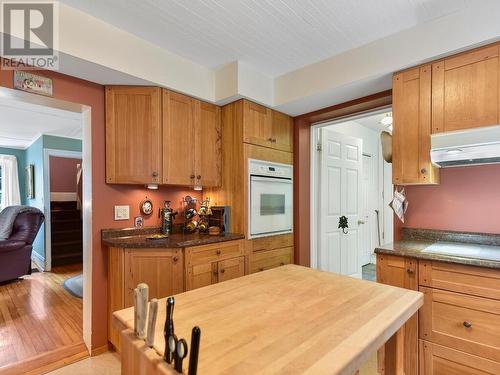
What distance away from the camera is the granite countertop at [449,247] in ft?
5.25

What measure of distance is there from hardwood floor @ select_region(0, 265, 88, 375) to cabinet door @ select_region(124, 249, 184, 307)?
0.77 m

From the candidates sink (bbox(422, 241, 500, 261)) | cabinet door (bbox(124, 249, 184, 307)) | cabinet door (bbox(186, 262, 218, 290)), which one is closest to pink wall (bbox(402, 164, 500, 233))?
sink (bbox(422, 241, 500, 261))

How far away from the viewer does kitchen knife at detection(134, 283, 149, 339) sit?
83 cm

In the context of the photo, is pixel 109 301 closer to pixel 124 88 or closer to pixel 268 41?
pixel 124 88

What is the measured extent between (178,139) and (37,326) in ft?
7.52

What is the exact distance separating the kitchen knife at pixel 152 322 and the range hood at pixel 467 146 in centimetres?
197

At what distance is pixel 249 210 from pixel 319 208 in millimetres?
1060

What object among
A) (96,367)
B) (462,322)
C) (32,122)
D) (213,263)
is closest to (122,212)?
(213,263)

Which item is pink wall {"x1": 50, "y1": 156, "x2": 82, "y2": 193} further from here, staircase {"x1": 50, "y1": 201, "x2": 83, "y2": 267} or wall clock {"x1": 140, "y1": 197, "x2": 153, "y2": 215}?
wall clock {"x1": 140, "y1": 197, "x2": 153, "y2": 215}

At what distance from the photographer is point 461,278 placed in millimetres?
1619

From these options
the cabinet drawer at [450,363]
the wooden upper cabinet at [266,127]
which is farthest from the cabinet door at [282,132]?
the cabinet drawer at [450,363]

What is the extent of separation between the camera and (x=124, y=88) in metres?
2.33

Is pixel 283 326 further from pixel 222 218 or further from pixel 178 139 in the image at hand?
pixel 178 139

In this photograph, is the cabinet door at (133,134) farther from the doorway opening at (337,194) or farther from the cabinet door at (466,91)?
the cabinet door at (466,91)
